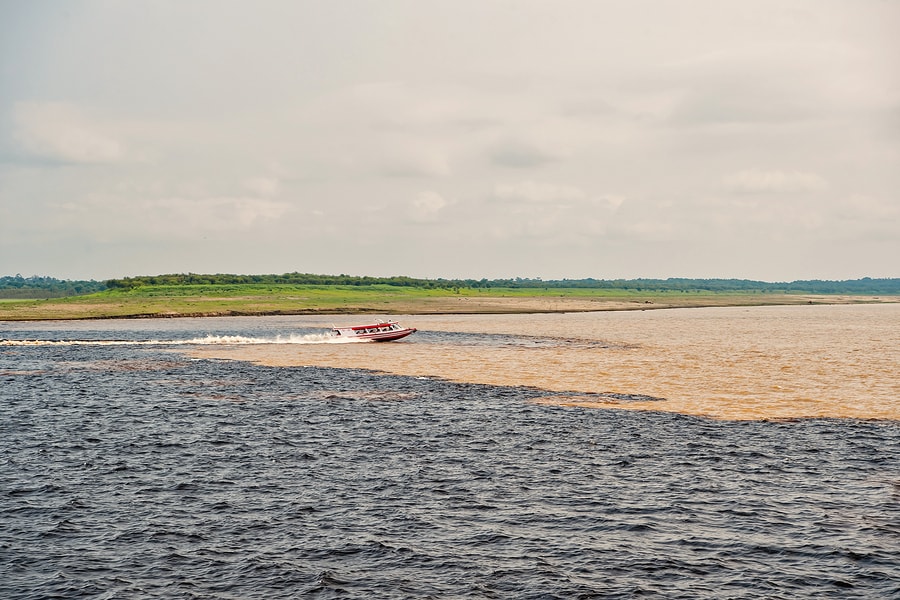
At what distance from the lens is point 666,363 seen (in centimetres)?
7850

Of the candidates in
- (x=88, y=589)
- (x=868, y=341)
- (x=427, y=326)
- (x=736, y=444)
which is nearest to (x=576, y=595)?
(x=88, y=589)

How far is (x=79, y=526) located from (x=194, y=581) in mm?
6649

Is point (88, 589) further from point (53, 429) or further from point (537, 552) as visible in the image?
point (53, 429)

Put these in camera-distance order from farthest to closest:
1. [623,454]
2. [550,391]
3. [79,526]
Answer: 1. [550,391]
2. [623,454]
3. [79,526]

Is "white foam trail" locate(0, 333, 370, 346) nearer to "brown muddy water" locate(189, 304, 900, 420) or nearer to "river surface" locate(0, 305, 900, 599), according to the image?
"brown muddy water" locate(189, 304, 900, 420)

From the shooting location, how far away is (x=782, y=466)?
33.5 metres

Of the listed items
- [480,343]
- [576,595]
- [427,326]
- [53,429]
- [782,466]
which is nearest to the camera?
[576,595]

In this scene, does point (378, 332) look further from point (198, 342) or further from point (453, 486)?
point (453, 486)

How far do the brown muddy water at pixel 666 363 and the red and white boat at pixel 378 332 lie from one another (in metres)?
1.61

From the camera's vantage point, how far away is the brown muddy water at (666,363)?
52.1m

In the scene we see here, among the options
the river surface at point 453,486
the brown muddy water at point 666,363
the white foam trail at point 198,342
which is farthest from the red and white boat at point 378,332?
the river surface at point 453,486

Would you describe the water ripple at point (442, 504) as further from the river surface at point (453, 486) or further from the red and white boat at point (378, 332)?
the red and white boat at point (378, 332)

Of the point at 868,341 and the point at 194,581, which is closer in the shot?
A: the point at 194,581

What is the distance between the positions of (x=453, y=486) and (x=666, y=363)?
51639mm
